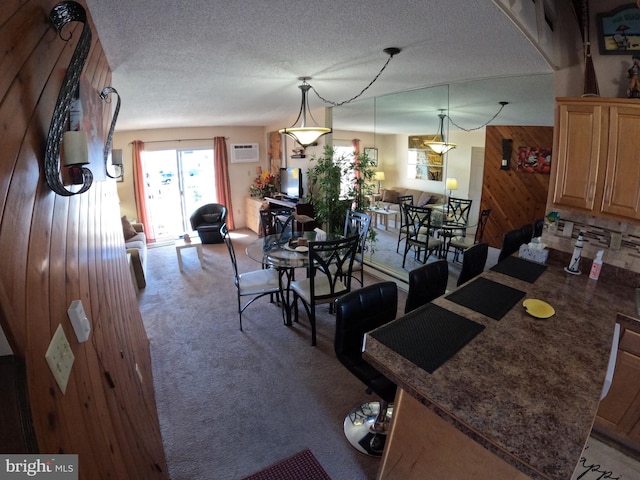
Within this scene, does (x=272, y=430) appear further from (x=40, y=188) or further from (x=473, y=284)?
(x=40, y=188)

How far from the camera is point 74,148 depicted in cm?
102

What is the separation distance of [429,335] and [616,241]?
5.55 ft

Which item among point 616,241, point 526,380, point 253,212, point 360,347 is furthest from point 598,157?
point 253,212

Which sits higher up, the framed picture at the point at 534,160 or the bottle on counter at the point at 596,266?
the framed picture at the point at 534,160

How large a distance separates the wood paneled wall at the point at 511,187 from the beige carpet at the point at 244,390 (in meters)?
1.46

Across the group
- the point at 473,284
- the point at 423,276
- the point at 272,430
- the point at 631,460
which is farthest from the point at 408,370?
the point at 631,460

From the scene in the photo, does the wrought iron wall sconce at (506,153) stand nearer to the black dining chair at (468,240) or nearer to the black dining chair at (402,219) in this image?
the black dining chair at (468,240)

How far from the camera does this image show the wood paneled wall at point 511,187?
2.84 metres

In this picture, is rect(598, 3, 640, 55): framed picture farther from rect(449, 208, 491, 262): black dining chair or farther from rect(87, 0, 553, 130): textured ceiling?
rect(449, 208, 491, 262): black dining chair


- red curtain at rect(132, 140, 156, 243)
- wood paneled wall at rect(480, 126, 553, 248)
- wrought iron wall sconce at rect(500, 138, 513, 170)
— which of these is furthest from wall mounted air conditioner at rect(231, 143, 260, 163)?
wrought iron wall sconce at rect(500, 138, 513, 170)

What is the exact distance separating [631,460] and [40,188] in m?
3.30

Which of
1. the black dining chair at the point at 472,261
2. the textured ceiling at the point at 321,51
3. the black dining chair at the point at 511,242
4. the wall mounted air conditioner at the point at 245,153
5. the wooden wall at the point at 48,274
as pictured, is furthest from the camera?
the wall mounted air conditioner at the point at 245,153

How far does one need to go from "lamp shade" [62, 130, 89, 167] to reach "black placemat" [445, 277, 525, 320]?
192cm

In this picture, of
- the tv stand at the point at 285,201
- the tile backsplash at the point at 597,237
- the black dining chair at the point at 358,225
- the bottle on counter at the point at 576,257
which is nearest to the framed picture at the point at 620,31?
the tile backsplash at the point at 597,237
